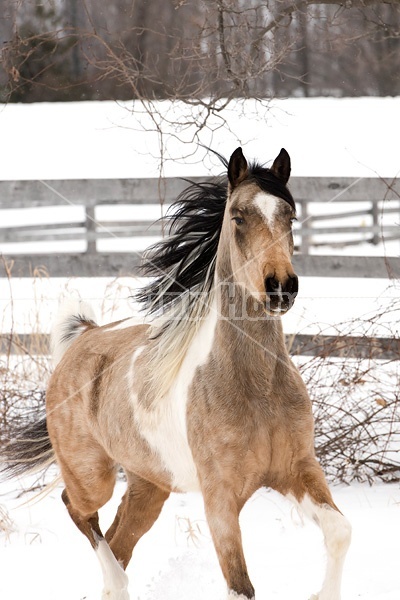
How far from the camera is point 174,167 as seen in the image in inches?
507

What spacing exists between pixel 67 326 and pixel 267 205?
6.26 feet

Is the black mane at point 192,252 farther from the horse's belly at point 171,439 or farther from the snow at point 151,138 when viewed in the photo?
the snow at point 151,138

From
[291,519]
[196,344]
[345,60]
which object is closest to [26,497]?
[291,519]

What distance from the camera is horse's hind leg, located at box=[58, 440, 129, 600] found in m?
4.09

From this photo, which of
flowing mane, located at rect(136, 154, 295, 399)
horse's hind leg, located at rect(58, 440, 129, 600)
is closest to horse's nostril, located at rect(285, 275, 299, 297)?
flowing mane, located at rect(136, 154, 295, 399)

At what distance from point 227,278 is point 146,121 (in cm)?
1058

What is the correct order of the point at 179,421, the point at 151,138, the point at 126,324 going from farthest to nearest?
the point at 151,138
the point at 126,324
the point at 179,421

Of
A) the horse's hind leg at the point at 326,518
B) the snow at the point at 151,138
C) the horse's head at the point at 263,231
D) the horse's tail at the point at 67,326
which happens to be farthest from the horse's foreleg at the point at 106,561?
the snow at the point at 151,138

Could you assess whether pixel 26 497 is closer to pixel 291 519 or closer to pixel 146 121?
pixel 291 519

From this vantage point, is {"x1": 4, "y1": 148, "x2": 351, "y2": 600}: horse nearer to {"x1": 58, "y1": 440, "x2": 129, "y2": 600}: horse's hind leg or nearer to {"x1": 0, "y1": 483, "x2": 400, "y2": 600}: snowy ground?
{"x1": 58, "y1": 440, "x2": 129, "y2": 600}: horse's hind leg

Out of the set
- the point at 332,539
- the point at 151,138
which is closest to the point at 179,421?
the point at 332,539

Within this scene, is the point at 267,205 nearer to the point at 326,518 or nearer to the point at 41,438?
the point at 326,518

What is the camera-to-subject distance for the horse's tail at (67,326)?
4629 millimetres

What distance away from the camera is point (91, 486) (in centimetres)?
412
